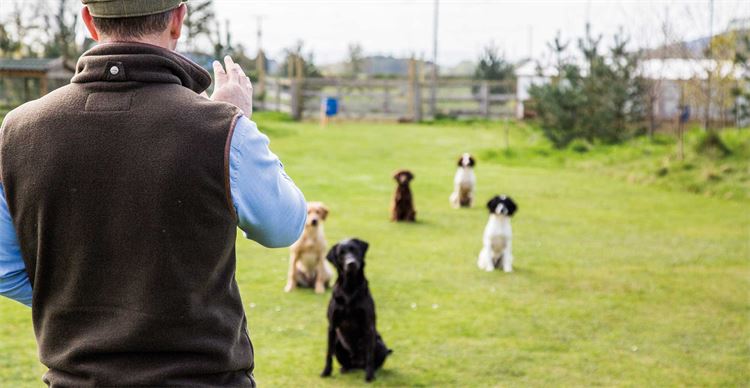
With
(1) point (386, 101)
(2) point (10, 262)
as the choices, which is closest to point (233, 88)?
(2) point (10, 262)

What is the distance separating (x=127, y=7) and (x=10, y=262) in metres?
0.61

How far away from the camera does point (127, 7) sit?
1.85m

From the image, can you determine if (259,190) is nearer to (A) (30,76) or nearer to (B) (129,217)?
(B) (129,217)

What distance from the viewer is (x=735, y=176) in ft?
53.6

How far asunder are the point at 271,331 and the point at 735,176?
12.0 meters

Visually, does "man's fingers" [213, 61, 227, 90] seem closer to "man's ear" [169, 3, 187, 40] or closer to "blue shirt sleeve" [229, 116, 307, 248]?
"man's ear" [169, 3, 187, 40]

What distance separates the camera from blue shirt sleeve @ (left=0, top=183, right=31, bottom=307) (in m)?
1.91

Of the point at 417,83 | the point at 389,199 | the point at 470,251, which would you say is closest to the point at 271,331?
the point at 470,251

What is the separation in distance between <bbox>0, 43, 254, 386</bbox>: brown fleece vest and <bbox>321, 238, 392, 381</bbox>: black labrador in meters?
3.98

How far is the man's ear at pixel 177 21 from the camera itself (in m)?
1.93

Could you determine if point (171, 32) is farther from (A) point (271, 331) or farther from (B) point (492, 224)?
(B) point (492, 224)

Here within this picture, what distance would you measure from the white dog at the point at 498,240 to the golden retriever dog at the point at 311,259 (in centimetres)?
190

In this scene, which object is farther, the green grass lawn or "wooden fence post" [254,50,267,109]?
"wooden fence post" [254,50,267,109]

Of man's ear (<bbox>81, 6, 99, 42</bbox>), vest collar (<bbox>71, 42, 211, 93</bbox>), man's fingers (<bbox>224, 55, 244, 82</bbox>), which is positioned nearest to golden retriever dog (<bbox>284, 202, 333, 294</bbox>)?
man's fingers (<bbox>224, 55, 244, 82</bbox>)
